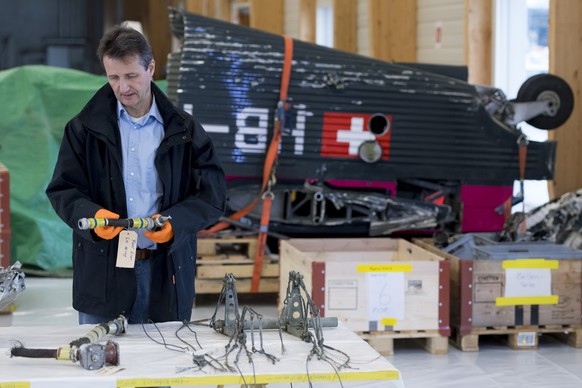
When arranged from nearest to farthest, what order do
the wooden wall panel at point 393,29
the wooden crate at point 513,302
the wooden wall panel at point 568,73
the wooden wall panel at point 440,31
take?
the wooden crate at point 513,302, the wooden wall panel at point 568,73, the wooden wall panel at point 440,31, the wooden wall panel at point 393,29

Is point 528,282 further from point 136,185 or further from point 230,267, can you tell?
point 136,185

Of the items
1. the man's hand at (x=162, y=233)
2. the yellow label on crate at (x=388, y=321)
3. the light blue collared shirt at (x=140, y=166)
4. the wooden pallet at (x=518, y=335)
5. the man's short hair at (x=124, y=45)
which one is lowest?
the wooden pallet at (x=518, y=335)

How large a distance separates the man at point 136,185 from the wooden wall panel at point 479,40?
5.98 m

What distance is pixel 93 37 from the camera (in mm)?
17672

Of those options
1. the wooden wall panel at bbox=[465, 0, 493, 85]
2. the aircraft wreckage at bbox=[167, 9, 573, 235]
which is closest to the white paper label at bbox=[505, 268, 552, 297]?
the aircraft wreckage at bbox=[167, 9, 573, 235]

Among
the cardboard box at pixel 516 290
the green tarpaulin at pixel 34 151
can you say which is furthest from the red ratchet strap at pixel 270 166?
the green tarpaulin at pixel 34 151

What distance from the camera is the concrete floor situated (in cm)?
599

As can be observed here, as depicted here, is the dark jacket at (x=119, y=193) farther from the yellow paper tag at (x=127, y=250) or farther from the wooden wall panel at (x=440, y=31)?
the wooden wall panel at (x=440, y=31)

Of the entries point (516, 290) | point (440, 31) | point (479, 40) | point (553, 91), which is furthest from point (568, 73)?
point (516, 290)

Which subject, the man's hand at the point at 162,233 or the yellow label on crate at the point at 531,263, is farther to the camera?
the yellow label on crate at the point at 531,263

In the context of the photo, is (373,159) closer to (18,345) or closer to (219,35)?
(219,35)

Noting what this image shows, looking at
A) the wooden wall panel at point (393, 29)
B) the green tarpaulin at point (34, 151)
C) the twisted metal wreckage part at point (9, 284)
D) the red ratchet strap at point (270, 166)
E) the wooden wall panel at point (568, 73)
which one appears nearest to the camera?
the twisted metal wreckage part at point (9, 284)

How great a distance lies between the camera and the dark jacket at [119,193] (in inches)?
156

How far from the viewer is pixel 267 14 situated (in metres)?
16.9
